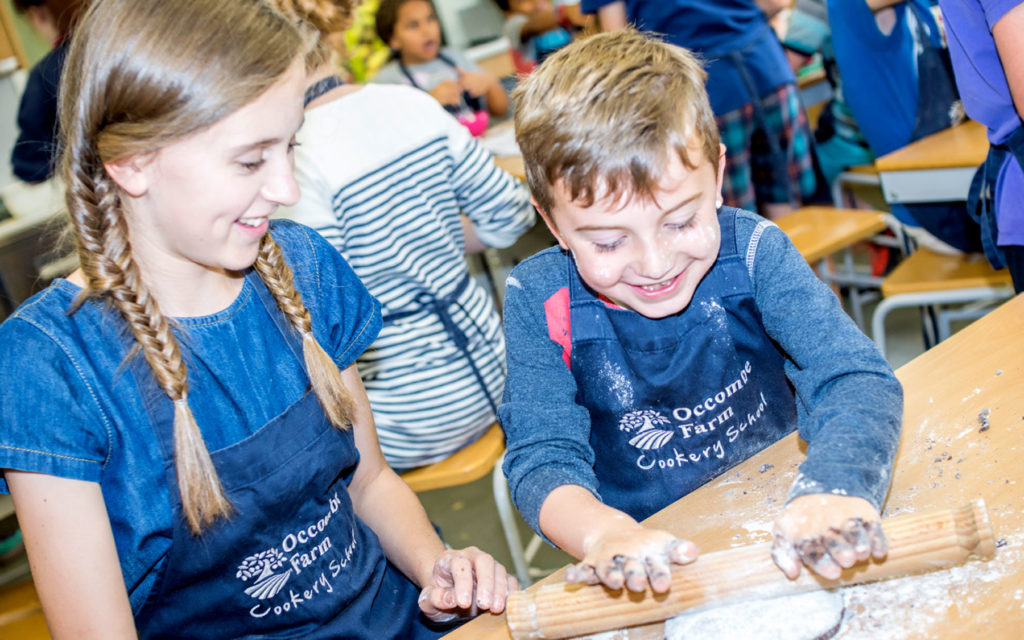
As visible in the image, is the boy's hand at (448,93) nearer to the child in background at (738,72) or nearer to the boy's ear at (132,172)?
the child in background at (738,72)

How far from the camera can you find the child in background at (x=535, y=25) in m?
5.10

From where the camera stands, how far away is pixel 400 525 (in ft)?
4.67

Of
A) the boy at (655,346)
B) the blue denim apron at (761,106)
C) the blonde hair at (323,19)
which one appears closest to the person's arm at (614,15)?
the blue denim apron at (761,106)

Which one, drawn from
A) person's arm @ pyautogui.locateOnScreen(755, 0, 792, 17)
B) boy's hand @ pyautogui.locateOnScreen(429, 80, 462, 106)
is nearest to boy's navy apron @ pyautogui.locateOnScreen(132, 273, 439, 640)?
boy's hand @ pyautogui.locateOnScreen(429, 80, 462, 106)

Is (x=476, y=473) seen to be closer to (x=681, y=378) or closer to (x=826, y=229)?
(x=681, y=378)

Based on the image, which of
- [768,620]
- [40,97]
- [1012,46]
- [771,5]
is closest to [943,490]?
[768,620]

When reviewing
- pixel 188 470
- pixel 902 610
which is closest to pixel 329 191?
pixel 188 470

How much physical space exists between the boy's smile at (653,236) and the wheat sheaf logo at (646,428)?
0.56 ft

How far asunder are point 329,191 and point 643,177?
100 cm

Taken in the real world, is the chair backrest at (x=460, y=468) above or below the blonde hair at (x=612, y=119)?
below

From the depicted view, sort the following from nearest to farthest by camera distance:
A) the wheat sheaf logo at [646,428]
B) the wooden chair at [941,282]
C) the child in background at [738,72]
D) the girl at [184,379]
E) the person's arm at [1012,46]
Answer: the girl at [184,379] → the wheat sheaf logo at [646,428] → the person's arm at [1012,46] → the wooden chair at [941,282] → the child in background at [738,72]

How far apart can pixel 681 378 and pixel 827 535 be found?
0.42 m

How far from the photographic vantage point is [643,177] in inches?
43.1

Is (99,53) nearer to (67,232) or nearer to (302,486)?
(67,232)
